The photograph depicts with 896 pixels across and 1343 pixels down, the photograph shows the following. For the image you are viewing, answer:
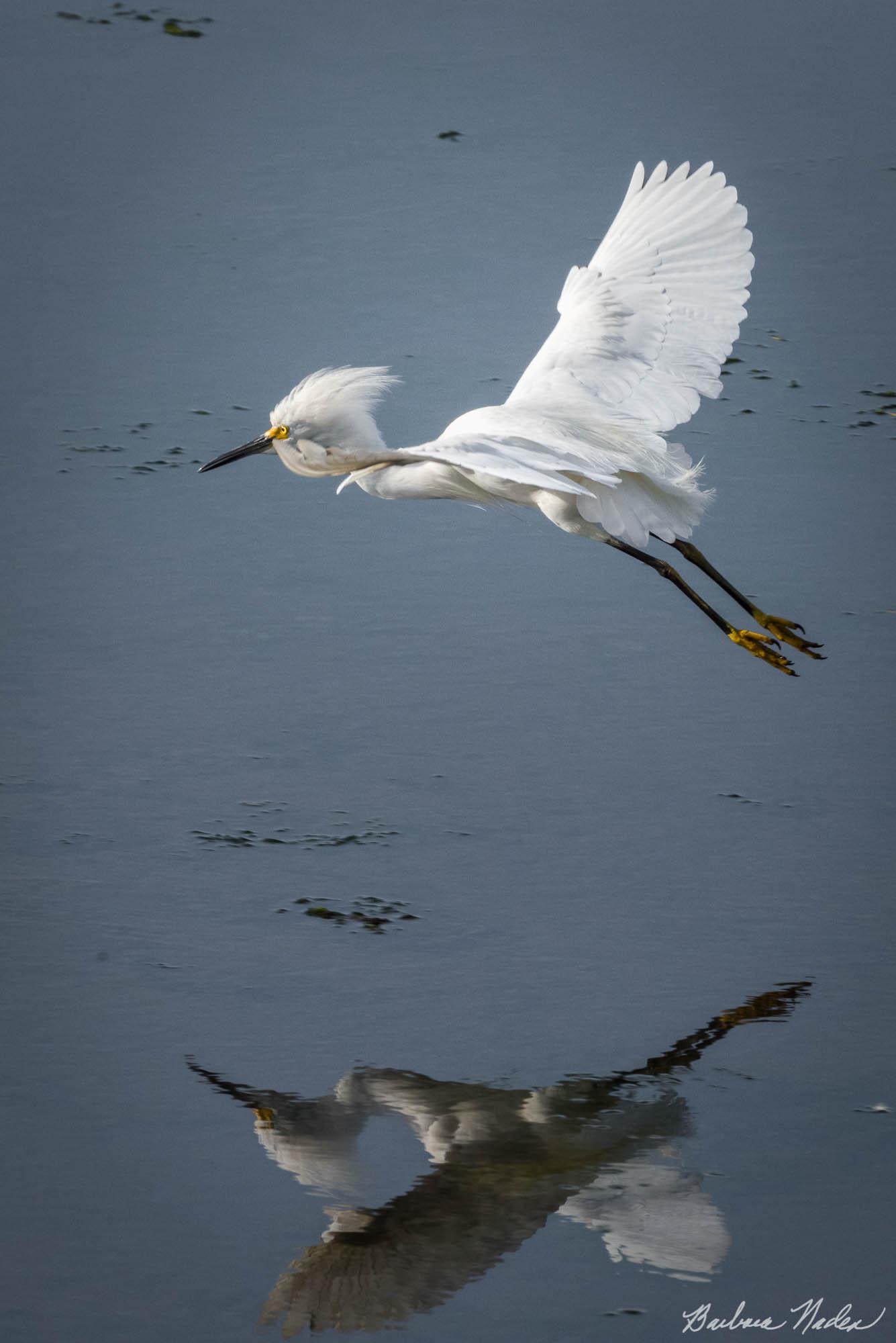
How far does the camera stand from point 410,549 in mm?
6797

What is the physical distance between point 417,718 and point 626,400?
1.08 m

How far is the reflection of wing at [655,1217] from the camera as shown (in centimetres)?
369

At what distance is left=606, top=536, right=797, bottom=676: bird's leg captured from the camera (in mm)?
5832

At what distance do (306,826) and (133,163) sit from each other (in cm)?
511

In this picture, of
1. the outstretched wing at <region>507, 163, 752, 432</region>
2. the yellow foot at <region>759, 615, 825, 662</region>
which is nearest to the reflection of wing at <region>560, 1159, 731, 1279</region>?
the yellow foot at <region>759, 615, 825, 662</region>

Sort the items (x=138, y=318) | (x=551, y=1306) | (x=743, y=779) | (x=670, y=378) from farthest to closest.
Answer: (x=138, y=318), (x=670, y=378), (x=743, y=779), (x=551, y=1306)

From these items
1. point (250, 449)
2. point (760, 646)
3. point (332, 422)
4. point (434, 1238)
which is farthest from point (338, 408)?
point (434, 1238)

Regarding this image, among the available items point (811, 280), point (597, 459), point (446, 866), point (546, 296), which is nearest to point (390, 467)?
point (597, 459)

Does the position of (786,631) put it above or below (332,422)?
below

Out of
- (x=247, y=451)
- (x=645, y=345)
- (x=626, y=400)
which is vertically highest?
(x=645, y=345)

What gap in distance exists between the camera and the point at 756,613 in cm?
596

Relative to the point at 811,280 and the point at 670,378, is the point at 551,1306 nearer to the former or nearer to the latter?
the point at 670,378
